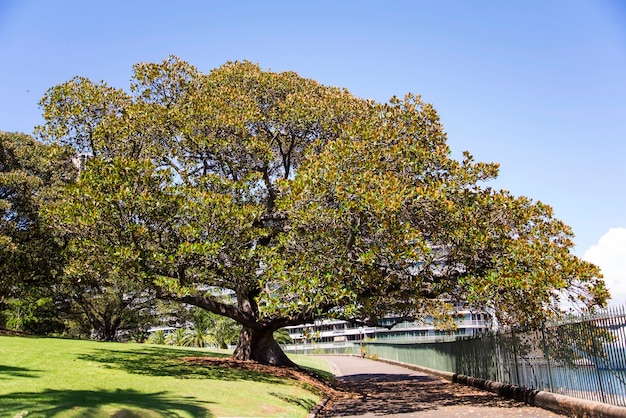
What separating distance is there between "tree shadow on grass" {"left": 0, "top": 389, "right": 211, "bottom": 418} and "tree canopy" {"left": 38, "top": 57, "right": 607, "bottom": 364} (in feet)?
13.6

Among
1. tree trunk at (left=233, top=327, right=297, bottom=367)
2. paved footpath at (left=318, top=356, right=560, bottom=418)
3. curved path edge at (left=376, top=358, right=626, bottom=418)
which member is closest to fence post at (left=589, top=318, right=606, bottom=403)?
curved path edge at (left=376, top=358, right=626, bottom=418)

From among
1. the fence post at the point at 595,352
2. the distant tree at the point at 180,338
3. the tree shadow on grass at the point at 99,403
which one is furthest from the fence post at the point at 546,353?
the distant tree at the point at 180,338

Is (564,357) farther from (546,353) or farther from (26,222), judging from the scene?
(26,222)

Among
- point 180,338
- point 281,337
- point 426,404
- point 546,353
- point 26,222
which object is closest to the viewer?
point 546,353

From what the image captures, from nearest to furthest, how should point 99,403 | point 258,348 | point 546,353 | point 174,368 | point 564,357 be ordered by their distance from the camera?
point 99,403, point 564,357, point 546,353, point 174,368, point 258,348

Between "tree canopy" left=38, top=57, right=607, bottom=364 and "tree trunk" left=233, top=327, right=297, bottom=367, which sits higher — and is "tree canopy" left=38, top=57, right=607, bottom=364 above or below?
above

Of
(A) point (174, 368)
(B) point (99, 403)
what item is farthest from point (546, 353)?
(A) point (174, 368)

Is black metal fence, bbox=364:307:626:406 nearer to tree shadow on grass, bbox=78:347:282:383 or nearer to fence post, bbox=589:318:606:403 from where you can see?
fence post, bbox=589:318:606:403

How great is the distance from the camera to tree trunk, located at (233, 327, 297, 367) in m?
21.8

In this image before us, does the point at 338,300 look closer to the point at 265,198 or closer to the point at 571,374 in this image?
→ the point at 571,374

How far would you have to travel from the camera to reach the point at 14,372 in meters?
12.4

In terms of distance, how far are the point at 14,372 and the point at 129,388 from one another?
2.90m

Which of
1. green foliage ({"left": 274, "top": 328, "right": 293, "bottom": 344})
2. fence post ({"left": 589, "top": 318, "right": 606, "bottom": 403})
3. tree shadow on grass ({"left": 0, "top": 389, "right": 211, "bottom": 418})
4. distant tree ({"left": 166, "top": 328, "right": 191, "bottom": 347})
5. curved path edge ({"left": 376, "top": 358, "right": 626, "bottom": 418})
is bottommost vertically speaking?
tree shadow on grass ({"left": 0, "top": 389, "right": 211, "bottom": 418})

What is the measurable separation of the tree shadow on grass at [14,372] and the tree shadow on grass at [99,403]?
202 cm
